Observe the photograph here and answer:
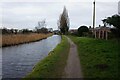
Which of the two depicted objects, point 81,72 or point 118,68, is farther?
point 118,68

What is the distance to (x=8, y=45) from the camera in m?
34.1

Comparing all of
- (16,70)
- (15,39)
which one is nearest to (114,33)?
(15,39)

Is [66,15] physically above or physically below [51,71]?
above

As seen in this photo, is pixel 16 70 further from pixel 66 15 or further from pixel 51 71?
pixel 66 15

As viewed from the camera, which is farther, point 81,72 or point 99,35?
point 99,35

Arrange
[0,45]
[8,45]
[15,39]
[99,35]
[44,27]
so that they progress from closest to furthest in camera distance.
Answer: [0,45], [8,45], [15,39], [99,35], [44,27]

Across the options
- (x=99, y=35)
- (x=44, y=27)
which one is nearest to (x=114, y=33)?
(x=99, y=35)

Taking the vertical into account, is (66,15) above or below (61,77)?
above

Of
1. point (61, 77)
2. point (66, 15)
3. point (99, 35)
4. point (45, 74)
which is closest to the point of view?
point (61, 77)

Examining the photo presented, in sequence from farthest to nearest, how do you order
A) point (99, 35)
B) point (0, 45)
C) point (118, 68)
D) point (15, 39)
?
point (99, 35) < point (15, 39) < point (0, 45) < point (118, 68)

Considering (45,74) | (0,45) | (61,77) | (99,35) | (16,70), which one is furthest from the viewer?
(99,35)

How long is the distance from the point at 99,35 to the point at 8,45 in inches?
741

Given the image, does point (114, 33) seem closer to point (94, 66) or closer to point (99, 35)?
point (99, 35)

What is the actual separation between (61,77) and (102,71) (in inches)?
93.7
